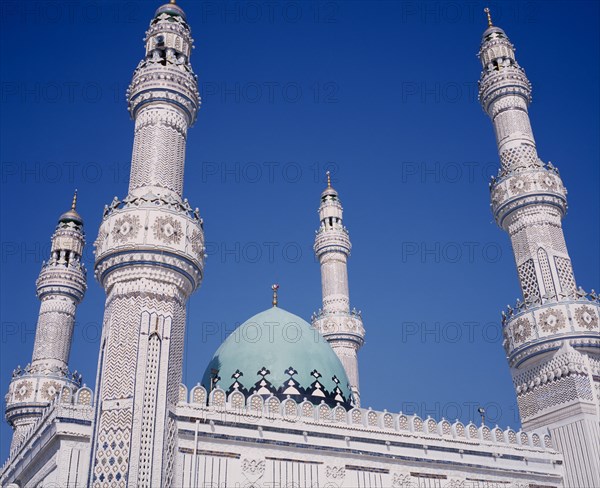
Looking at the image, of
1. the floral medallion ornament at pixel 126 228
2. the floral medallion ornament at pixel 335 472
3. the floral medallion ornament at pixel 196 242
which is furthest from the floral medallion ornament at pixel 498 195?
the floral medallion ornament at pixel 126 228

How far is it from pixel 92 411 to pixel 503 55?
48.4ft

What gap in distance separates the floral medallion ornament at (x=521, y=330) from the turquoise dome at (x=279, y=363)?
4.19 m

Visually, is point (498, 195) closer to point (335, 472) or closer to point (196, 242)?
point (335, 472)

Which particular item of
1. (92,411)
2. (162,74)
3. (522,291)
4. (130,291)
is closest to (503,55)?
(522,291)

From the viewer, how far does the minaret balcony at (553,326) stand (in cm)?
1462

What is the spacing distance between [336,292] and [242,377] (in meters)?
7.68

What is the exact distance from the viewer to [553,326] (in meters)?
14.9

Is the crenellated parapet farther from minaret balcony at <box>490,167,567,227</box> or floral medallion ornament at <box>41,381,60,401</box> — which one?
floral medallion ornament at <box>41,381,60,401</box>

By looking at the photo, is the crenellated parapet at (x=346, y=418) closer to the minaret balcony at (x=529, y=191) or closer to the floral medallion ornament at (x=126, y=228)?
the floral medallion ornament at (x=126, y=228)

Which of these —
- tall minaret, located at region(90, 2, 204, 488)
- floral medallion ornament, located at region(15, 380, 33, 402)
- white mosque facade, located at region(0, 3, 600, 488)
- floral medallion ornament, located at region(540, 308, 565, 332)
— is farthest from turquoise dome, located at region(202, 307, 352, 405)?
floral medallion ornament, located at region(15, 380, 33, 402)

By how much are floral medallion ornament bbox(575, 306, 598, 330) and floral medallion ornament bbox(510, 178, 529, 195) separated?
339 centimetres

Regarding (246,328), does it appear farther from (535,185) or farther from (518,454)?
(535,185)

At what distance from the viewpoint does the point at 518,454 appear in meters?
14.0

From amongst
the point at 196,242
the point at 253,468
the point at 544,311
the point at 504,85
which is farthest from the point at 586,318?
the point at 196,242
